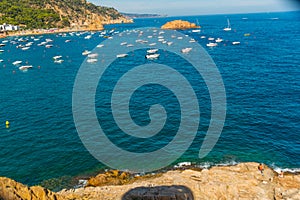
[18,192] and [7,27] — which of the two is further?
[7,27]

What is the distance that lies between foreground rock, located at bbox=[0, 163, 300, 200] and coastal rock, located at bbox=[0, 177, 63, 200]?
521 mm

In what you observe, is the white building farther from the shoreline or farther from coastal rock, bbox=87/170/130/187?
coastal rock, bbox=87/170/130/187

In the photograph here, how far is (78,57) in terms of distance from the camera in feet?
325

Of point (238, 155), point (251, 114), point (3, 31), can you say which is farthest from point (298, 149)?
point (3, 31)

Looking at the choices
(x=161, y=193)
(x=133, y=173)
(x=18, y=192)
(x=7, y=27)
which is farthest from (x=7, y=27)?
(x=161, y=193)

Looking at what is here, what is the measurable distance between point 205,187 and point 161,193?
382 centimetres

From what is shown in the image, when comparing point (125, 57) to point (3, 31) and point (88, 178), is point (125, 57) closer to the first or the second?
point (88, 178)

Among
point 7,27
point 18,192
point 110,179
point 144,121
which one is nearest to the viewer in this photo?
point 18,192

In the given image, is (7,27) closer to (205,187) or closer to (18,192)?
(18,192)

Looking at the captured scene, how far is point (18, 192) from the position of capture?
17000 mm

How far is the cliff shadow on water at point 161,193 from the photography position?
20172 millimetres

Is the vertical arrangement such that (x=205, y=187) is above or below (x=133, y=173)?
above

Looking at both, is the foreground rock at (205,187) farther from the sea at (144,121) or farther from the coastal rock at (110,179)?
the sea at (144,121)

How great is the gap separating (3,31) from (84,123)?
548 ft
